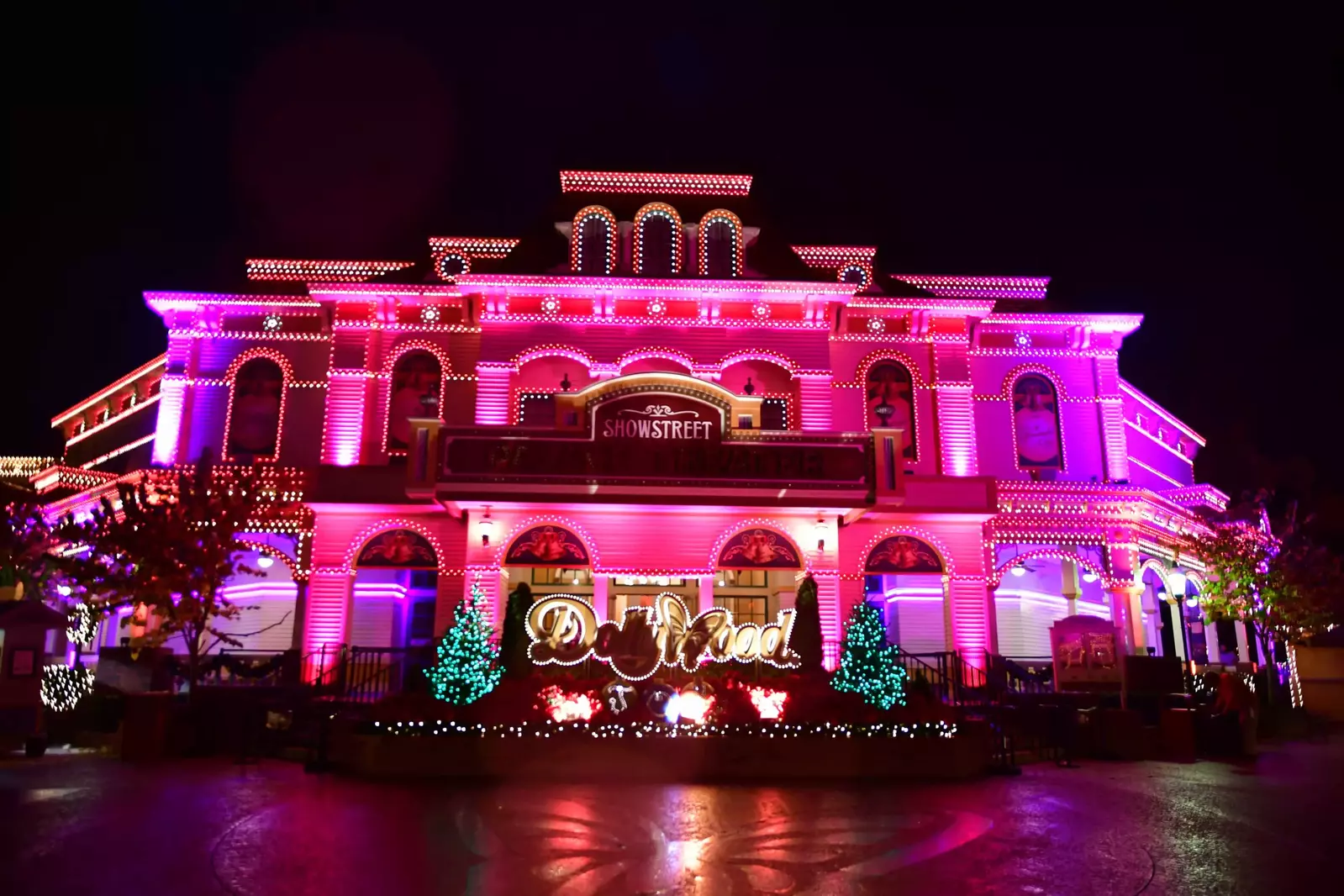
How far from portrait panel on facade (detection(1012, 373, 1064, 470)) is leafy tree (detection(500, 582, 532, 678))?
51.2 ft

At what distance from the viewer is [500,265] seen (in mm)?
25156

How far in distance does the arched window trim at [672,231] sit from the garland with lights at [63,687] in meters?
16.6

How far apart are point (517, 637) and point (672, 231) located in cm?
1329

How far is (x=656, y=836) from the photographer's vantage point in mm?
10227

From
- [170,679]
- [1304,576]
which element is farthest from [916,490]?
[170,679]

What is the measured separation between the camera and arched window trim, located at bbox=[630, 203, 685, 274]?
25.6 m

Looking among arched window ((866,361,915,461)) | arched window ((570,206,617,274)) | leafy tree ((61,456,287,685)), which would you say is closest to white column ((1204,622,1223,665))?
arched window ((866,361,915,461))

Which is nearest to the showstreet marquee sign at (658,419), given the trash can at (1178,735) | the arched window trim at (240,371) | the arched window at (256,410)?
the arched window trim at (240,371)

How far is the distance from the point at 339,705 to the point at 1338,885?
15.3 metres

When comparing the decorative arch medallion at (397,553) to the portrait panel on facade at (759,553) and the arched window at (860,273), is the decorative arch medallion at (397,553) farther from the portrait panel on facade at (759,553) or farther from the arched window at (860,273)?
the arched window at (860,273)

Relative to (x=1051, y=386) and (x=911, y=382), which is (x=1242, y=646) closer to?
(x=1051, y=386)

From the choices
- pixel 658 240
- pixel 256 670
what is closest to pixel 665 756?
pixel 256 670

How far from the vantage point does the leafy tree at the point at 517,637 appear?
55.0ft

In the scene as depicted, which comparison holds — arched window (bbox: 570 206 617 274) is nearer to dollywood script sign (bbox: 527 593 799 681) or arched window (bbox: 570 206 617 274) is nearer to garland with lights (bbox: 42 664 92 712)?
dollywood script sign (bbox: 527 593 799 681)
